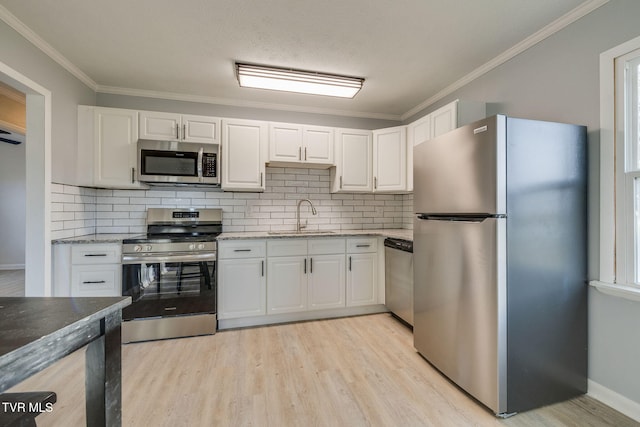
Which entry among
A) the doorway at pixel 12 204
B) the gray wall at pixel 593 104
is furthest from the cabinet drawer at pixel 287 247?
the doorway at pixel 12 204

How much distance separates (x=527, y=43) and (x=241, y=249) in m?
2.91

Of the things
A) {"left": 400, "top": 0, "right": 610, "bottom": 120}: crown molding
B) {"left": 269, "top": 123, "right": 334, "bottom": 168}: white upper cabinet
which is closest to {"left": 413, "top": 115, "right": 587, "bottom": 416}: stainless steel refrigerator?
{"left": 400, "top": 0, "right": 610, "bottom": 120}: crown molding

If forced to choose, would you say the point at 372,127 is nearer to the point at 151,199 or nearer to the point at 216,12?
the point at 216,12

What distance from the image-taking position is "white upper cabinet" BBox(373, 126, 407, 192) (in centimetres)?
316

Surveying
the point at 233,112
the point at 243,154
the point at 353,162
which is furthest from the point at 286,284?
the point at 233,112

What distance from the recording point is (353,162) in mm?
3295

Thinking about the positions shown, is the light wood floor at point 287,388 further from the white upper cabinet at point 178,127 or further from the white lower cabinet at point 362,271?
the white upper cabinet at point 178,127

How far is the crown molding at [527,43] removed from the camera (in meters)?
1.73

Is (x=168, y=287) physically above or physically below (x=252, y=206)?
below

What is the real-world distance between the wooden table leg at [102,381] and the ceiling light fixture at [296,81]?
7.36ft

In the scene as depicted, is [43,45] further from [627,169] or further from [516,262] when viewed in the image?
[627,169]

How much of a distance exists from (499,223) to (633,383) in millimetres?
1166

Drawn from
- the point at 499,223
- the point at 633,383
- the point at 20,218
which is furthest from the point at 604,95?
the point at 20,218

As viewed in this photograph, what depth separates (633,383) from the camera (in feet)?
5.05
